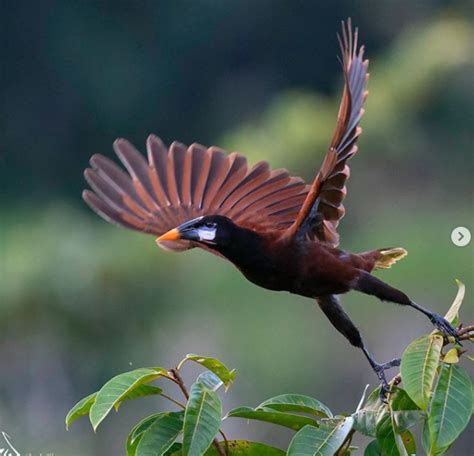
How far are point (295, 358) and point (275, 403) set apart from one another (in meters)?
8.23

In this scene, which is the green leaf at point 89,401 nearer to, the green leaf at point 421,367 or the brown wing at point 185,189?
the green leaf at point 421,367

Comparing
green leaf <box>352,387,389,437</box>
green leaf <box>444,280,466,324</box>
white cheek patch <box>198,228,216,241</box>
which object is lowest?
green leaf <box>352,387,389,437</box>

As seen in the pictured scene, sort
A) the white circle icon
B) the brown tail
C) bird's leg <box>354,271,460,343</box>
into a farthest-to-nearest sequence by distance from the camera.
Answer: the white circle icon
the brown tail
bird's leg <box>354,271,460,343</box>

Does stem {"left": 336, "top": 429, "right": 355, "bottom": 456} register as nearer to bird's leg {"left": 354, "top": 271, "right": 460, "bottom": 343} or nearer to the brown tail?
bird's leg {"left": 354, "top": 271, "right": 460, "bottom": 343}

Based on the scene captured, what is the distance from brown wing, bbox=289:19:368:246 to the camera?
2.61m

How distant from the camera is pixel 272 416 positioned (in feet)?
6.66

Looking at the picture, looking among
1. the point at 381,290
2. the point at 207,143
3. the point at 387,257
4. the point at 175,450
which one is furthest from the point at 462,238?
the point at 207,143

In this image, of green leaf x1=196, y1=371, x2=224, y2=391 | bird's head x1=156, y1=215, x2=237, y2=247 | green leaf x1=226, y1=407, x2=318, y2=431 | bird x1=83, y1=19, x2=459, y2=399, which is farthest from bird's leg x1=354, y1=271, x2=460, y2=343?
green leaf x1=196, y1=371, x2=224, y2=391

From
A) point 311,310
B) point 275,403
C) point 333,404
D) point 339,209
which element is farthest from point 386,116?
point 275,403

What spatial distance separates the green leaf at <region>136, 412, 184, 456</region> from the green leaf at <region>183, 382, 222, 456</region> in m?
0.09

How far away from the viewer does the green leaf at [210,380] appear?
6.36ft

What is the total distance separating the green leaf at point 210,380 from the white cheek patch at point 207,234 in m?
0.87

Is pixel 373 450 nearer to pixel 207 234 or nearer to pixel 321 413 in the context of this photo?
pixel 321 413

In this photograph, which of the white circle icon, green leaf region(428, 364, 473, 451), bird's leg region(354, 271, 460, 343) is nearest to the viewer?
green leaf region(428, 364, 473, 451)
